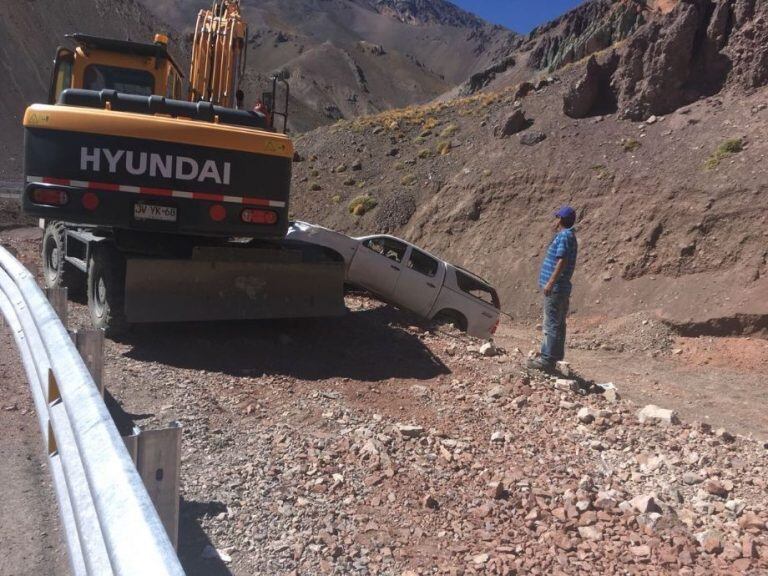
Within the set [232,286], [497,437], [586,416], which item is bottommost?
[497,437]

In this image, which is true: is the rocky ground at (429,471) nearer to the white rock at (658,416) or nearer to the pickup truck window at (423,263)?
the white rock at (658,416)

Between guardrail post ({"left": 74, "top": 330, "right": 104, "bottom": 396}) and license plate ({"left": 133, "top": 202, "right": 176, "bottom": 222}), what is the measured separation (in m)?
2.53

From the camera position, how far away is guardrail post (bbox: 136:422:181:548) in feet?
9.36

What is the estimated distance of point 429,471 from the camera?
15.6 feet

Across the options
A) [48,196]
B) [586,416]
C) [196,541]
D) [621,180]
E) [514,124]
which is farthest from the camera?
[514,124]

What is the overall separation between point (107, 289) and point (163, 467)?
500 cm

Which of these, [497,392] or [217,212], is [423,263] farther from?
[497,392]

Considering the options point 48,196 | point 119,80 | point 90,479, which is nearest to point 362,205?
point 119,80

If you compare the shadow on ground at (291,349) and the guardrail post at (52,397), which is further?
the shadow on ground at (291,349)

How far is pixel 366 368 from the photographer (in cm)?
730

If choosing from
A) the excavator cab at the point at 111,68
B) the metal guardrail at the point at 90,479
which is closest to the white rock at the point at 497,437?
the metal guardrail at the point at 90,479

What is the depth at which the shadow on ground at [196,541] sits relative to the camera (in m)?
3.52

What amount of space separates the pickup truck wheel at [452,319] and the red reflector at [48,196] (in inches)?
259

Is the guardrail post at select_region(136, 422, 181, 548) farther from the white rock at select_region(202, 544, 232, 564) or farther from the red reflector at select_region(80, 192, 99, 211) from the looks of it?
the red reflector at select_region(80, 192, 99, 211)
